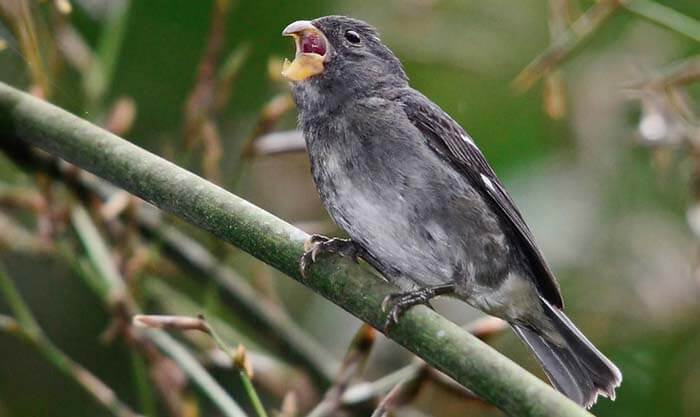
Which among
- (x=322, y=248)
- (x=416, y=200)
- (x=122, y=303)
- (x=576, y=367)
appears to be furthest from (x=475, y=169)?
(x=122, y=303)

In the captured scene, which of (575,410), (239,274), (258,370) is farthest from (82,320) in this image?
(575,410)

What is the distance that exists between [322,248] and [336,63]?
894 millimetres

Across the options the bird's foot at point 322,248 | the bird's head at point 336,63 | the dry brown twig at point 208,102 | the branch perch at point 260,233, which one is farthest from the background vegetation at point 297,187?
the branch perch at point 260,233

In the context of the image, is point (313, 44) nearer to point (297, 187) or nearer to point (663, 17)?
point (663, 17)

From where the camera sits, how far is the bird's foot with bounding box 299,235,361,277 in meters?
1.94

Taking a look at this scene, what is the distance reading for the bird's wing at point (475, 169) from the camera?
116 inches

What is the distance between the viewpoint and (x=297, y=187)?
4281 millimetres

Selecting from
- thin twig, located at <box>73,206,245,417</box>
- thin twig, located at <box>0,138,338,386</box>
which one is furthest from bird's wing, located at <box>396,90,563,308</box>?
thin twig, located at <box>73,206,245,417</box>

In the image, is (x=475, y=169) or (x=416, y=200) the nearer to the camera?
(x=416, y=200)

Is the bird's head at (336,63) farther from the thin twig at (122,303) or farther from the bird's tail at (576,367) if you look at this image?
the bird's tail at (576,367)

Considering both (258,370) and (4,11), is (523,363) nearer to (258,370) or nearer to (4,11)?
(258,370)

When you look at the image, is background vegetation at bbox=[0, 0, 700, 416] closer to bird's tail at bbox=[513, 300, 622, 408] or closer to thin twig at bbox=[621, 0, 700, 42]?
thin twig at bbox=[621, 0, 700, 42]

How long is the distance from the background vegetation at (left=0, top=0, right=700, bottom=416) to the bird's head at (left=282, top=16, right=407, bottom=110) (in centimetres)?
13

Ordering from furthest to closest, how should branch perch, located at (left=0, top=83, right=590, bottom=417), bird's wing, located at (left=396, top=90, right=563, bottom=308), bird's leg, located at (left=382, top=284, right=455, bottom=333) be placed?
bird's wing, located at (left=396, top=90, right=563, bottom=308), bird's leg, located at (left=382, top=284, right=455, bottom=333), branch perch, located at (left=0, top=83, right=590, bottom=417)
